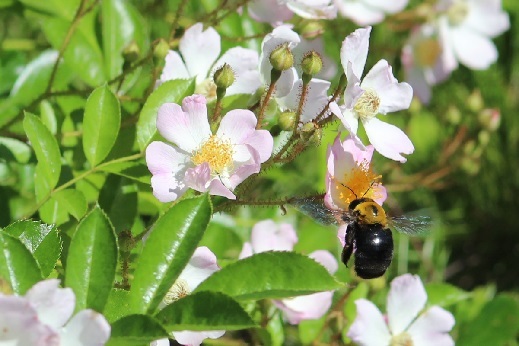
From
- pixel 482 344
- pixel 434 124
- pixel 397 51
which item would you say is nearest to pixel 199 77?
pixel 482 344

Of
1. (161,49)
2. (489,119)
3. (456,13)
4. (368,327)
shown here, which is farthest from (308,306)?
(456,13)

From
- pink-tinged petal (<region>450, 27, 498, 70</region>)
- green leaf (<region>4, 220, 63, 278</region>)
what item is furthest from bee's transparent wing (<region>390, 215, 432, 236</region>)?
pink-tinged petal (<region>450, 27, 498, 70</region>)

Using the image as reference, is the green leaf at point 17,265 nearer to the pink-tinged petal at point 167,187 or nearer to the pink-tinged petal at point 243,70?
the pink-tinged petal at point 167,187

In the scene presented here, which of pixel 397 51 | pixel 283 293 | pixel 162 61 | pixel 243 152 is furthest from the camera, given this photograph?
pixel 397 51

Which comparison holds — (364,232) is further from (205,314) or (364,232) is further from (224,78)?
(205,314)

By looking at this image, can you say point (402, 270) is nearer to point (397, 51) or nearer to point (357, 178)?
point (397, 51)

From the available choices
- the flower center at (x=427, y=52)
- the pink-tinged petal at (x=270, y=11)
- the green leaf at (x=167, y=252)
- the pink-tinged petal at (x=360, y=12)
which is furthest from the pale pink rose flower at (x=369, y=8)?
the green leaf at (x=167, y=252)

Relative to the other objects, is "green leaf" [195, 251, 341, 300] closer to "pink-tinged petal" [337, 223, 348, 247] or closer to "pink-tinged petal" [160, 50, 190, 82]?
"pink-tinged petal" [337, 223, 348, 247]
